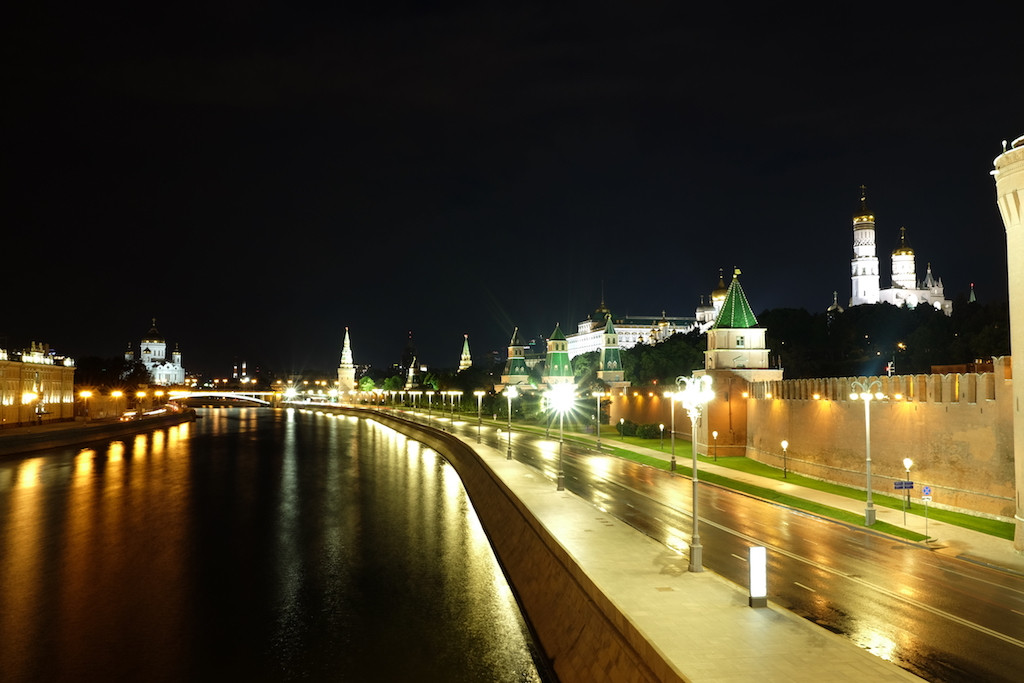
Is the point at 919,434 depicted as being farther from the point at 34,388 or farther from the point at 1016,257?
the point at 34,388

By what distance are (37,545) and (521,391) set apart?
73.7 meters

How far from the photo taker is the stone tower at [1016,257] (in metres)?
23.2

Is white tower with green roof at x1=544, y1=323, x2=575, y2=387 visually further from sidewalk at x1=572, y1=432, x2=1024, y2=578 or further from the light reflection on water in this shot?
sidewalk at x1=572, y1=432, x2=1024, y2=578

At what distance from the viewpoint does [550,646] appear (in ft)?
60.0

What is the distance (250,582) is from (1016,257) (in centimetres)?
2617

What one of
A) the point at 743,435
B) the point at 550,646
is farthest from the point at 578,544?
the point at 743,435

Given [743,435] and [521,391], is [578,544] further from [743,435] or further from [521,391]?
[521,391]

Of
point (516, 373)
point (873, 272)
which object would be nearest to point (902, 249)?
point (873, 272)

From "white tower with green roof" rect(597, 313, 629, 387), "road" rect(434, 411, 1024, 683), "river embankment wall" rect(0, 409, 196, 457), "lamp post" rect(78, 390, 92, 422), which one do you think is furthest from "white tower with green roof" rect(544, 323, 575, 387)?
"road" rect(434, 411, 1024, 683)

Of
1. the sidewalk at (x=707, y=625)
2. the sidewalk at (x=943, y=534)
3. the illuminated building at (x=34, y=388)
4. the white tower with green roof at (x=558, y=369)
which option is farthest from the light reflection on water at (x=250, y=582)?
the white tower with green roof at (x=558, y=369)

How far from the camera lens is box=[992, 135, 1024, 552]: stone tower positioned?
2325cm

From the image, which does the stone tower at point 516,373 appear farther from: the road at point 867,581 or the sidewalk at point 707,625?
A: the sidewalk at point 707,625

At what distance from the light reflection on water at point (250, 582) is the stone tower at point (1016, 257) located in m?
15.9

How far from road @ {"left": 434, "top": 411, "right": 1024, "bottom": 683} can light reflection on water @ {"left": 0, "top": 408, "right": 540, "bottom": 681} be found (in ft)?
20.4
